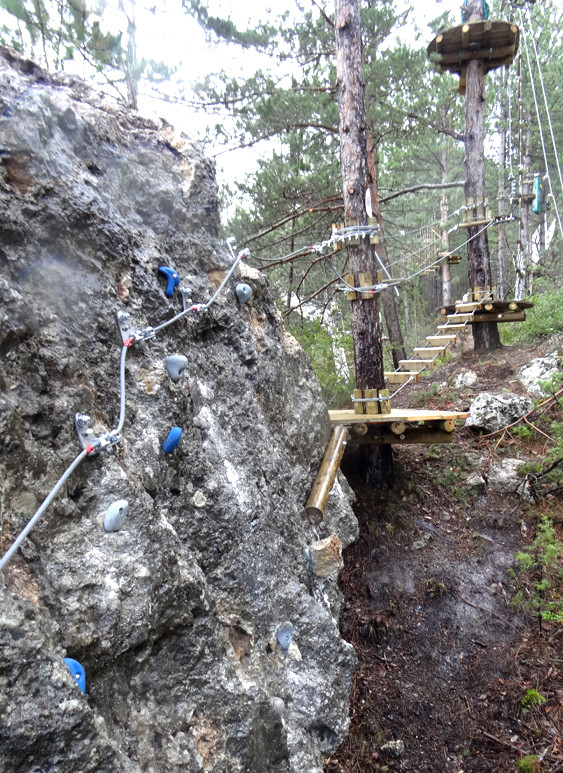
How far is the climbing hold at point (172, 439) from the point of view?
94.4 inches

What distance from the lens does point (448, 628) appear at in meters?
4.43

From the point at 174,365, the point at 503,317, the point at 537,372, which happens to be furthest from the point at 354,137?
the point at 503,317

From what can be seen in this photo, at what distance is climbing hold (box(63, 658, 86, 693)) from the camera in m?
1.60

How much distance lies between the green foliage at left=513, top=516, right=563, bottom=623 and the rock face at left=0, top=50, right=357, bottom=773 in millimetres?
2242

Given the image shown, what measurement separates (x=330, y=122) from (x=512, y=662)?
7095 mm

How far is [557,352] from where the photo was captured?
7457 millimetres

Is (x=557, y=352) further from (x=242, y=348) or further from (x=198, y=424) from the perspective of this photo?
(x=198, y=424)

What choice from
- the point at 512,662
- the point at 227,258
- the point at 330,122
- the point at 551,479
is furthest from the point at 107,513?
the point at 330,122

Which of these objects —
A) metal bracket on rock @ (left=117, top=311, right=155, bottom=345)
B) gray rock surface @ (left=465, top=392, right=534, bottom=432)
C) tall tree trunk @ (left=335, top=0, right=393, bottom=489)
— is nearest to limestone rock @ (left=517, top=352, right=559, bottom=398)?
gray rock surface @ (left=465, top=392, right=534, bottom=432)

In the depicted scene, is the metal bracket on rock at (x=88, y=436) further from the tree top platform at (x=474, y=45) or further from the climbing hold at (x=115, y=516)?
the tree top platform at (x=474, y=45)

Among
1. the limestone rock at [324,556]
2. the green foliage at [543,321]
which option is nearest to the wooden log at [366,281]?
the limestone rock at [324,556]

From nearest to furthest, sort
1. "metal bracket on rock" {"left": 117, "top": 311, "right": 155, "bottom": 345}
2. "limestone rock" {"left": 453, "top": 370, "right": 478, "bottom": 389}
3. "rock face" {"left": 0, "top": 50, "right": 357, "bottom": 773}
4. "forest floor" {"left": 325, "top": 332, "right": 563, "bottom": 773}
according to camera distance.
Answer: "rock face" {"left": 0, "top": 50, "right": 357, "bottom": 773} → "metal bracket on rock" {"left": 117, "top": 311, "right": 155, "bottom": 345} → "forest floor" {"left": 325, "top": 332, "right": 563, "bottom": 773} → "limestone rock" {"left": 453, "top": 370, "right": 478, "bottom": 389}

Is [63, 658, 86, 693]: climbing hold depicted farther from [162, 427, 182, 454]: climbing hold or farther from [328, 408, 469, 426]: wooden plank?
[328, 408, 469, 426]: wooden plank

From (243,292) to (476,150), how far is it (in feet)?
23.4
